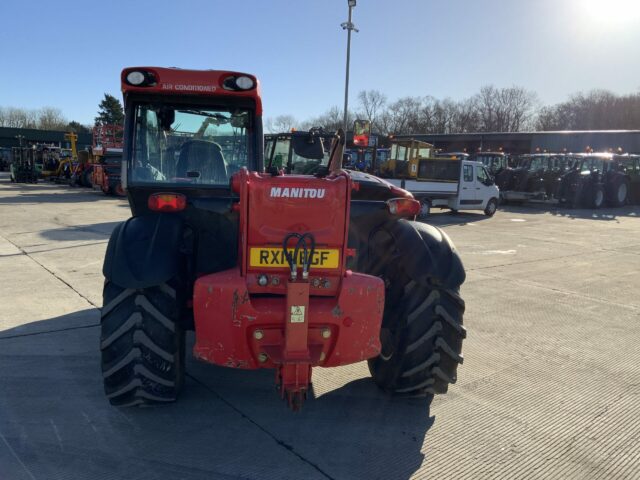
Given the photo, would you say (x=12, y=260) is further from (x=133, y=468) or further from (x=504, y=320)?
(x=504, y=320)

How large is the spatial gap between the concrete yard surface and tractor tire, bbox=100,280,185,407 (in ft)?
0.82

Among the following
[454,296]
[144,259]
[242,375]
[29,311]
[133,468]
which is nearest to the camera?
[133,468]

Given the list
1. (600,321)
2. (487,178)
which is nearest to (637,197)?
(487,178)

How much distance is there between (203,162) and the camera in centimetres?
421

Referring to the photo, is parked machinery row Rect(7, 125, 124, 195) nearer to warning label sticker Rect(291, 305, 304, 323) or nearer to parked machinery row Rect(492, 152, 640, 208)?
parked machinery row Rect(492, 152, 640, 208)

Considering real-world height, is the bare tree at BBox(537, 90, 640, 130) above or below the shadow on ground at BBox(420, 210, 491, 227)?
above

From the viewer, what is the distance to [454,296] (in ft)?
11.7

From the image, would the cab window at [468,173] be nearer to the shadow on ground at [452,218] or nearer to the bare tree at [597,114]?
the shadow on ground at [452,218]

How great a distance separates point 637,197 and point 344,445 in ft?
90.7

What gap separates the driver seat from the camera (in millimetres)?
4168

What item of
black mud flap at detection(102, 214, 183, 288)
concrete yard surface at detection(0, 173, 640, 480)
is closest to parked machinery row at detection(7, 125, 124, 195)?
concrete yard surface at detection(0, 173, 640, 480)

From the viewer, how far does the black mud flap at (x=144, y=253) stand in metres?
3.14

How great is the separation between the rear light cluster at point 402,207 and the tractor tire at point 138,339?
1.54 m

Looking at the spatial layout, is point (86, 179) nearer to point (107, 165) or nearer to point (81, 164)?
point (81, 164)
